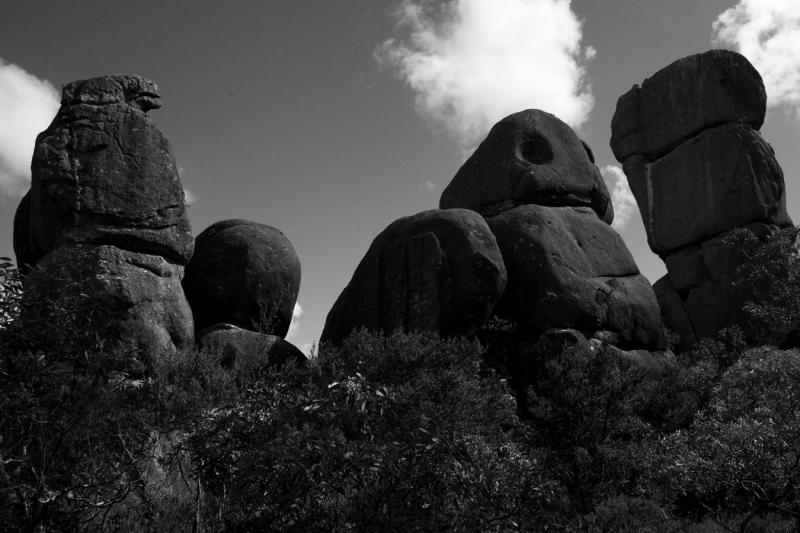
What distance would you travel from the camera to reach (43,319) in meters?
6.52

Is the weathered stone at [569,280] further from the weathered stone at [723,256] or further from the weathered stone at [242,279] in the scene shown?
the weathered stone at [242,279]

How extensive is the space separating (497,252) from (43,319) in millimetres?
13686

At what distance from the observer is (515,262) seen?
19969 millimetres

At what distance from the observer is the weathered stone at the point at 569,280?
19.3 meters

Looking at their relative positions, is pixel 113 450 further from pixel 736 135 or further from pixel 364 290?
pixel 736 135

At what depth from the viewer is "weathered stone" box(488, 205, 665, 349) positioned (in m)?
19.3

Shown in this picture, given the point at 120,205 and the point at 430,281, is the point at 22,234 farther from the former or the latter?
the point at 430,281

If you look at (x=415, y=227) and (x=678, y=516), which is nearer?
(x=678, y=516)

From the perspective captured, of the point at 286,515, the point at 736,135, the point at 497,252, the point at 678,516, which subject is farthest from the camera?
the point at 736,135

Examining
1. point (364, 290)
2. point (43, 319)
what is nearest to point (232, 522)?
point (43, 319)

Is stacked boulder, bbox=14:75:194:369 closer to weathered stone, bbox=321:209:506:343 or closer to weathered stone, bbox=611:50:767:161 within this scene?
weathered stone, bbox=321:209:506:343

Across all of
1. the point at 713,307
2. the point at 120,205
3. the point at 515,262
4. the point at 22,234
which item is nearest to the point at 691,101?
the point at 713,307

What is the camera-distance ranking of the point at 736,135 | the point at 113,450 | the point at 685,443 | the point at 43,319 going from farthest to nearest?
the point at 736,135
the point at 685,443
the point at 113,450
the point at 43,319

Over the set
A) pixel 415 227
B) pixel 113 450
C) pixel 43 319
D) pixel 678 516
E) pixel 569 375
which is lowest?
pixel 678 516
